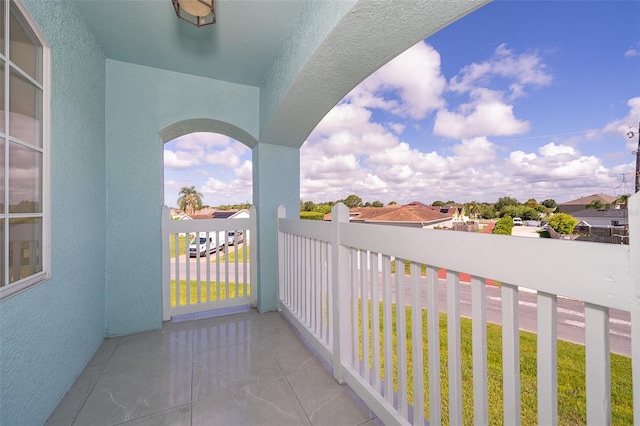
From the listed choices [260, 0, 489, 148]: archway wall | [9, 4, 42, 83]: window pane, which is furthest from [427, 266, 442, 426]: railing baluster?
[9, 4, 42, 83]: window pane

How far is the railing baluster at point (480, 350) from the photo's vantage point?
0.88m

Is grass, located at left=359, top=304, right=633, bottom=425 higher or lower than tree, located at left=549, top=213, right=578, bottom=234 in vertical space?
lower

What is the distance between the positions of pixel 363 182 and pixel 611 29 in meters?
1.19

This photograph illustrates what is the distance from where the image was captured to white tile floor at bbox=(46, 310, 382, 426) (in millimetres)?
1456

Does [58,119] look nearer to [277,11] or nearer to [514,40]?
[277,11]

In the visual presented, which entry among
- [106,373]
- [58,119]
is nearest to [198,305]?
[106,373]

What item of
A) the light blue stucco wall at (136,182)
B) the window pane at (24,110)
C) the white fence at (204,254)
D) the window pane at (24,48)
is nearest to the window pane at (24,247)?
the window pane at (24,110)

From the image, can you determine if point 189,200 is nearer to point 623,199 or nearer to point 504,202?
point 504,202

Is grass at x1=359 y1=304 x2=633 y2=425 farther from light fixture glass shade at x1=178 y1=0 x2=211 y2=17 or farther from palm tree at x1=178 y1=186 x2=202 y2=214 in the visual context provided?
palm tree at x1=178 y1=186 x2=202 y2=214

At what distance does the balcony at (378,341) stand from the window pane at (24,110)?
1.49 m

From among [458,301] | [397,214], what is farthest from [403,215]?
[458,301]

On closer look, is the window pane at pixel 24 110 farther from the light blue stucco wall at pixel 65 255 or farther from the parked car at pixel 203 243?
the parked car at pixel 203 243

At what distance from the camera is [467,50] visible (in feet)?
5.14

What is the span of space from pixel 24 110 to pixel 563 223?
7.42 ft
